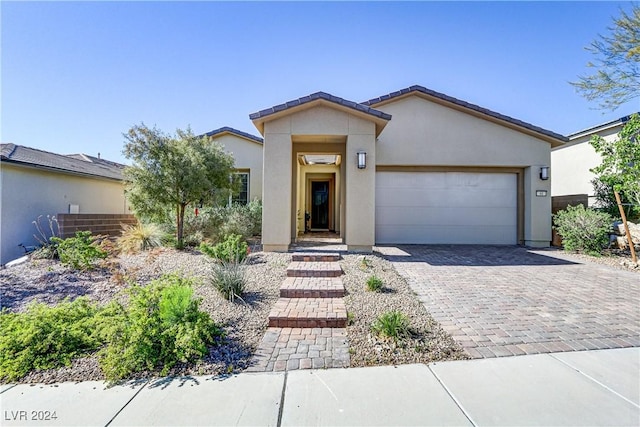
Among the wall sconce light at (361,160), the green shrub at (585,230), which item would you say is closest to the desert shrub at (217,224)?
the wall sconce light at (361,160)

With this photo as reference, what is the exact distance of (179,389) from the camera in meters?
2.67

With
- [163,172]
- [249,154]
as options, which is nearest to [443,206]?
[249,154]

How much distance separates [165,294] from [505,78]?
11543mm

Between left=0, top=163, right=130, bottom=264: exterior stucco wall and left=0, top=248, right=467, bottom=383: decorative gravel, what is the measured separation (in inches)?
152

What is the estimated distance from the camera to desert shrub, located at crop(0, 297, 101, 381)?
3.00 m

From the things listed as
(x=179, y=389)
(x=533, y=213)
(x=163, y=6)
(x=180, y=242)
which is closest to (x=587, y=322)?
(x=179, y=389)

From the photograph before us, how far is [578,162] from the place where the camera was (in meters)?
14.3

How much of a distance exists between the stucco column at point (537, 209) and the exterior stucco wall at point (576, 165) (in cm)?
395

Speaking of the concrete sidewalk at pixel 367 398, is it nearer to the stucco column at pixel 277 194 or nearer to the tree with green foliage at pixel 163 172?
the stucco column at pixel 277 194

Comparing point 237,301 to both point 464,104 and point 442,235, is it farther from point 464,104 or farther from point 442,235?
point 464,104

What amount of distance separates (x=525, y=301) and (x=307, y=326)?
3.67m

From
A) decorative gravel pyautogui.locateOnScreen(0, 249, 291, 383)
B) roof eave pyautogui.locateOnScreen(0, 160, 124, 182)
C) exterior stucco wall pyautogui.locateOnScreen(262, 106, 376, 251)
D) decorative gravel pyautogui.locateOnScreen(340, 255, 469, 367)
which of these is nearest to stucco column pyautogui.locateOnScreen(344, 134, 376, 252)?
exterior stucco wall pyautogui.locateOnScreen(262, 106, 376, 251)

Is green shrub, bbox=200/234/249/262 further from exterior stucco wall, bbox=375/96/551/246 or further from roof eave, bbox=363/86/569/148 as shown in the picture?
roof eave, bbox=363/86/569/148

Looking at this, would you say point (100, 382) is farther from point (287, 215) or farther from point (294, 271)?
point (287, 215)
